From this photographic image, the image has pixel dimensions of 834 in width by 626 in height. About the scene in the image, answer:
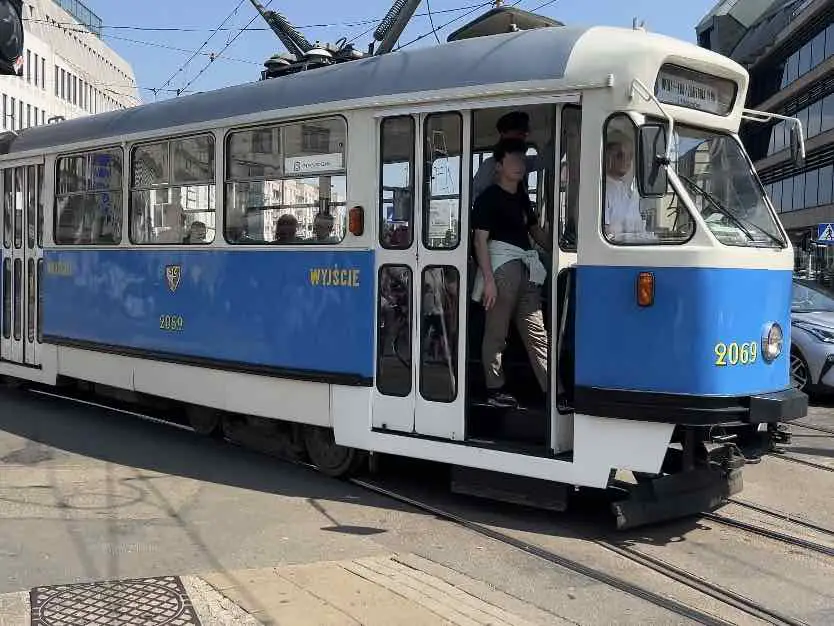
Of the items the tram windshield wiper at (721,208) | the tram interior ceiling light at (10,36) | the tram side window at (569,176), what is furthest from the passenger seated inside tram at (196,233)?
the tram windshield wiper at (721,208)

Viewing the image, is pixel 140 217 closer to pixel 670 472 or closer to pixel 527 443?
pixel 527 443

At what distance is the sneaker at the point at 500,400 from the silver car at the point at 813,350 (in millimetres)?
5896

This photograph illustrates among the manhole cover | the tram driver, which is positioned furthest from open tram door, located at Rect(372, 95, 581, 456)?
the manhole cover

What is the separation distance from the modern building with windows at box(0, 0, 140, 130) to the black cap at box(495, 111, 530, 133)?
46131 millimetres

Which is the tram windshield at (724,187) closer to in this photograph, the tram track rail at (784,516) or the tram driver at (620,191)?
the tram driver at (620,191)

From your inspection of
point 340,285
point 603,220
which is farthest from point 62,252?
point 603,220

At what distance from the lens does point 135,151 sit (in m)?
8.64

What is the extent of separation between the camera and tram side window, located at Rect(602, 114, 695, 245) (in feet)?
18.3

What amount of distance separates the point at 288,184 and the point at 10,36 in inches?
96.3

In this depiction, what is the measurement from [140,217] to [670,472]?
5311 millimetres

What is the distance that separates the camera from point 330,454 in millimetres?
7289

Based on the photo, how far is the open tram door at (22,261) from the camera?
10.2 meters

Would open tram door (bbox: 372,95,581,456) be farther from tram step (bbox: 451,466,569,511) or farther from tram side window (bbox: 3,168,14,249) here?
tram side window (bbox: 3,168,14,249)

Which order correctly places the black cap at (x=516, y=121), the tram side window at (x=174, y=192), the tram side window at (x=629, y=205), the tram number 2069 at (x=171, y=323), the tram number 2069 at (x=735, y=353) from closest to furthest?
the tram number 2069 at (x=735, y=353) < the tram side window at (x=629, y=205) < the black cap at (x=516, y=121) < the tram side window at (x=174, y=192) < the tram number 2069 at (x=171, y=323)
